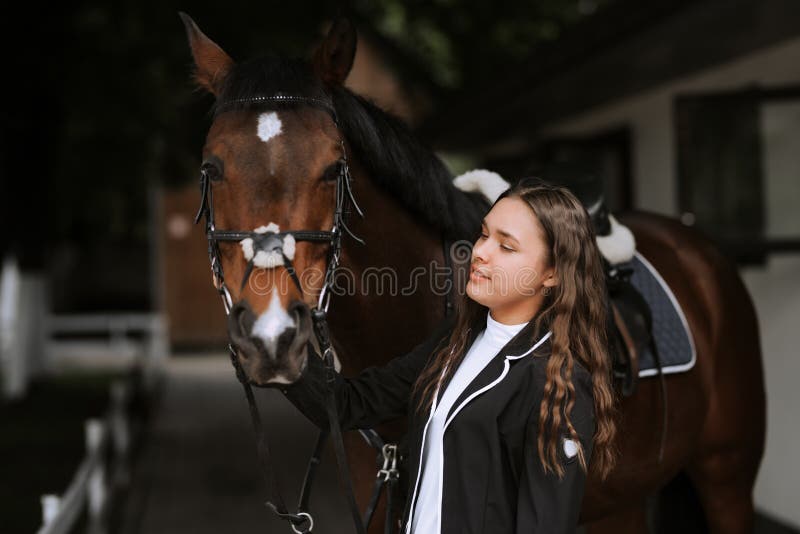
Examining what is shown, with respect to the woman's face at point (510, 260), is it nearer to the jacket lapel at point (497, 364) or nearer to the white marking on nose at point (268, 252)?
the jacket lapel at point (497, 364)

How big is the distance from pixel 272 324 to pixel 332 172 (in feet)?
1.39

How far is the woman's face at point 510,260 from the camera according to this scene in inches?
74.7

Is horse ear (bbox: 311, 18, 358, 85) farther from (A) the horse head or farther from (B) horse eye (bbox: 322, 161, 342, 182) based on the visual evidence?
(B) horse eye (bbox: 322, 161, 342, 182)

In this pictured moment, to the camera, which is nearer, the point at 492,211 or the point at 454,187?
the point at 492,211

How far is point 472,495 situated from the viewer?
1.84m

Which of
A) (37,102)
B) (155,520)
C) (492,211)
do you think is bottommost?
(155,520)

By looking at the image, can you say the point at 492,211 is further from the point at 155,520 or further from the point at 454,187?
the point at 155,520

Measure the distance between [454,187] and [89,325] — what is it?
1750 cm

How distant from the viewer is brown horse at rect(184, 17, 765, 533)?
6.59 ft

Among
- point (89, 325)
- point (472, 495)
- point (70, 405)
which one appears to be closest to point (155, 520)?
point (472, 495)

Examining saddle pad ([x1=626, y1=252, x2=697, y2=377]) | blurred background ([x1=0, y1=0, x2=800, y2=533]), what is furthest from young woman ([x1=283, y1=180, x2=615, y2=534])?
saddle pad ([x1=626, y1=252, x2=697, y2=377])

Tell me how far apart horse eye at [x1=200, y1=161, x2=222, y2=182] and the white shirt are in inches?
26.9

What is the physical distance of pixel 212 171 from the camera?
2.07 m

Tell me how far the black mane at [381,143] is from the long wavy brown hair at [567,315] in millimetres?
520
